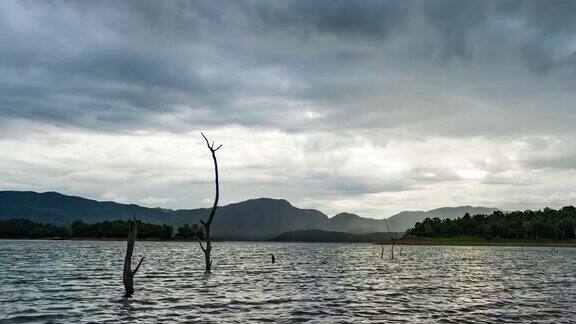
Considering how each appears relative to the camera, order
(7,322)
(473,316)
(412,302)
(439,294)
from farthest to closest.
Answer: (439,294) → (412,302) → (473,316) → (7,322)

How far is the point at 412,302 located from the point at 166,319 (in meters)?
20.7

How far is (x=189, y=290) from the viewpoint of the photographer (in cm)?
4966

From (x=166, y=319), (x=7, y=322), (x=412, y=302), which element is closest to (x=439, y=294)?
(x=412, y=302)

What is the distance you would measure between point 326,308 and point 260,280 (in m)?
25.0

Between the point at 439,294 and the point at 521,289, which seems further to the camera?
the point at 521,289

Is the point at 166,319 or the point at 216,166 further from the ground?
the point at 216,166

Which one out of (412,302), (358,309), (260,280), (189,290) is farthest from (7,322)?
(260,280)

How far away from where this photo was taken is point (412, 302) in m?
43.2

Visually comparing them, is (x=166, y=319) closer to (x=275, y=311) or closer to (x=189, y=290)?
(x=275, y=311)

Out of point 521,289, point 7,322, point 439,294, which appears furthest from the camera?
point 521,289

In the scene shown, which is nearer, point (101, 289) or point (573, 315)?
point (573, 315)

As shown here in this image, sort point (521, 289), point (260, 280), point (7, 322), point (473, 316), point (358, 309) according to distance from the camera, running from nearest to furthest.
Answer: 1. point (7, 322)
2. point (473, 316)
3. point (358, 309)
4. point (521, 289)
5. point (260, 280)

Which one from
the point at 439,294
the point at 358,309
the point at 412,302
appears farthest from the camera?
the point at 439,294

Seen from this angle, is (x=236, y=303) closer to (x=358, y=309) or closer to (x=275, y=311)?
(x=275, y=311)
